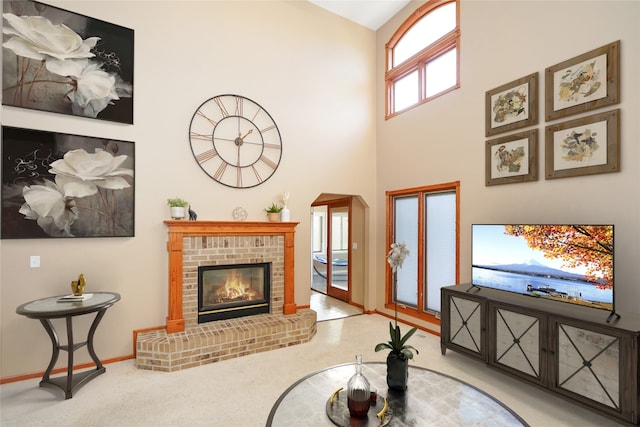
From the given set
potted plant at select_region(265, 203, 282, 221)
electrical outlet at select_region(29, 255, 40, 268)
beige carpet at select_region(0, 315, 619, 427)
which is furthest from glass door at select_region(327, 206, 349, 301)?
electrical outlet at select_region(29, 255, 40, 268)

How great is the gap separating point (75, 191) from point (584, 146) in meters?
5.27

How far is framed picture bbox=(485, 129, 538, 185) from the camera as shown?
134 inches

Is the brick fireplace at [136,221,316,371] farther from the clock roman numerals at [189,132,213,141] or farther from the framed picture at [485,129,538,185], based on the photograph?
the framed picture at [485,129,538,185]

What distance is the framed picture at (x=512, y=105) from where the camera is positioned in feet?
11.2

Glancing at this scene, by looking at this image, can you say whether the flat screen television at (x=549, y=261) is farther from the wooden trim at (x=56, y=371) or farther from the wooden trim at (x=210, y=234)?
the wooden trim at (x=56, y=371)

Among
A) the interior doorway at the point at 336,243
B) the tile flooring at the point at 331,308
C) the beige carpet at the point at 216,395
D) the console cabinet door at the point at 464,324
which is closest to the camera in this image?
the beige carpet at the point at 216,395

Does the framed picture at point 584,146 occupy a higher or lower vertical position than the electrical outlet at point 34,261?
higher

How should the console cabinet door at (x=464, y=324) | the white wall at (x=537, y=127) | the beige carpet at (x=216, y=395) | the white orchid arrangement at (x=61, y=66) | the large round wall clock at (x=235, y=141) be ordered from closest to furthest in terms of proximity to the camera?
the beige carpet at (x=216, y=395) → the white wall at (x=537, y=127) → the white orchid arrangement at (x=61, y=66) → the console cabinet door at (x=464, y=324) → the large round wall clock at (x=235, y=141)

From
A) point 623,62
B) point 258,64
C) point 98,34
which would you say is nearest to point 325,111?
point 258,64

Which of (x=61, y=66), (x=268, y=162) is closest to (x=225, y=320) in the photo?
(x=268, y=162)

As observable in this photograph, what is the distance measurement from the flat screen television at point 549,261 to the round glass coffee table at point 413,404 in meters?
1.36

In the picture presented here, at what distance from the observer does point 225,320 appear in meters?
4.08

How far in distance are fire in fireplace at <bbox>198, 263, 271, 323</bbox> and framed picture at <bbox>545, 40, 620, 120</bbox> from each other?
3924 millimetres

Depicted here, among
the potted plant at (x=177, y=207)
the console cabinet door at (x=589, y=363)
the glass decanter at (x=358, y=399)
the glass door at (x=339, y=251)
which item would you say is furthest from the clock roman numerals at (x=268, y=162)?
the console cabinet door at (x=589, y=363)
